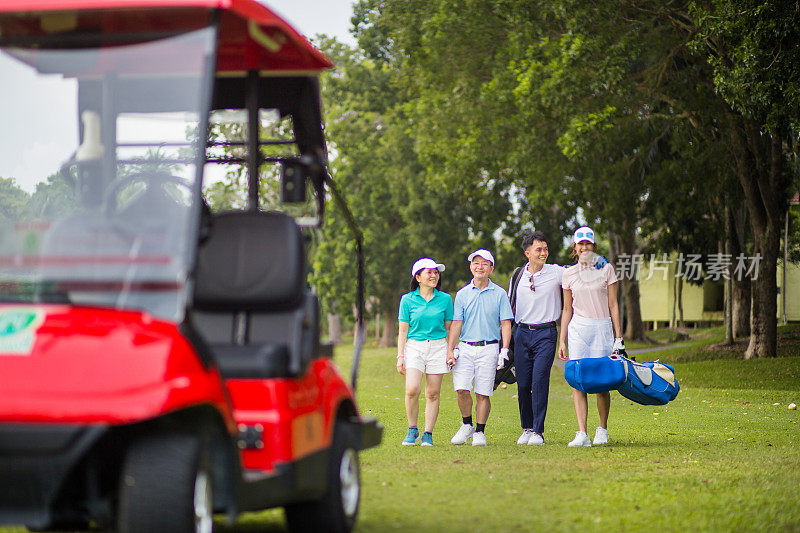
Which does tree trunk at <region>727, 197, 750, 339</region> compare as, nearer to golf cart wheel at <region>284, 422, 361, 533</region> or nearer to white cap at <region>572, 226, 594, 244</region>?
white cap at <region>572, 226, 594, 244</region>

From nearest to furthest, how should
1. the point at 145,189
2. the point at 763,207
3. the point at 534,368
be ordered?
1. the point at 145,189
2. the point at 534,368
3. the point at 763,207

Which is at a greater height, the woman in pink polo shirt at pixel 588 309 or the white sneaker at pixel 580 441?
the woman in pink polo shirt at pixel 588 309

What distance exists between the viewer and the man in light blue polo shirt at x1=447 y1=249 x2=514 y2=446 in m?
13.0

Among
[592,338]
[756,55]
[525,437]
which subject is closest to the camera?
[592,338]

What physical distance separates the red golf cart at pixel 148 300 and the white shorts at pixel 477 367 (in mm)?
5504

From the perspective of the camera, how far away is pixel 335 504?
6.81 metres

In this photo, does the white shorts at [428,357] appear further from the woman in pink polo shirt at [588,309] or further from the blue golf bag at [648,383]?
the blue golf bag at [648,383]

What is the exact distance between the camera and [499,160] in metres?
31.3

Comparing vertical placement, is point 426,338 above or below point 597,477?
above

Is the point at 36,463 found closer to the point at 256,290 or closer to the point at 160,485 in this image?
the point at 160,485

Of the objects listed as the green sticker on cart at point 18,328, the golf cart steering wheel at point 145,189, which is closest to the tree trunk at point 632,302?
the golf cart steering wheel at point 145,189

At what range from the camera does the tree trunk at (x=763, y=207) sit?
28880 millimetres

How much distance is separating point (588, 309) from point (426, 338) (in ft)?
5.56

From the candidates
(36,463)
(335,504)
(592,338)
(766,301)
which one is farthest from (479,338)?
(766,301)
